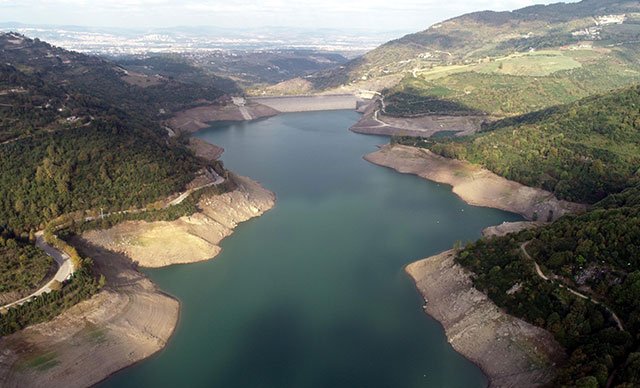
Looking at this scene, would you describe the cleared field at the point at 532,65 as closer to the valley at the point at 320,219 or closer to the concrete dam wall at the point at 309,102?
the valley at the point at 320,219

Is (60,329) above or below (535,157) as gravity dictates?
below

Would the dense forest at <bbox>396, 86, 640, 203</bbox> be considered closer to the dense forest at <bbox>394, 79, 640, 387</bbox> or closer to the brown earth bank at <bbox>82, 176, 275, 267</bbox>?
the dense forest at <bbox>394, 79, 640, 387</bbox>

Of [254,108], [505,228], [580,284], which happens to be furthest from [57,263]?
[254,108]

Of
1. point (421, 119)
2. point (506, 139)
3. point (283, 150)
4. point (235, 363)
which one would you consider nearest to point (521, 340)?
point (235, 363)

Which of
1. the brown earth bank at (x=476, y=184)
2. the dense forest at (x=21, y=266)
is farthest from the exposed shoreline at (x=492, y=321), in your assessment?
the dense forest at (x=21, y=266)

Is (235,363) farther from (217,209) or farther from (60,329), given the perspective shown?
(217,209)

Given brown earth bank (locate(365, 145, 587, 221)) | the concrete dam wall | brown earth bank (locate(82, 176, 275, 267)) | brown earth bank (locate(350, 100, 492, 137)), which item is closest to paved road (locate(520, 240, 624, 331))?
brown earth bank (locate(365, 145, 587, 221))
